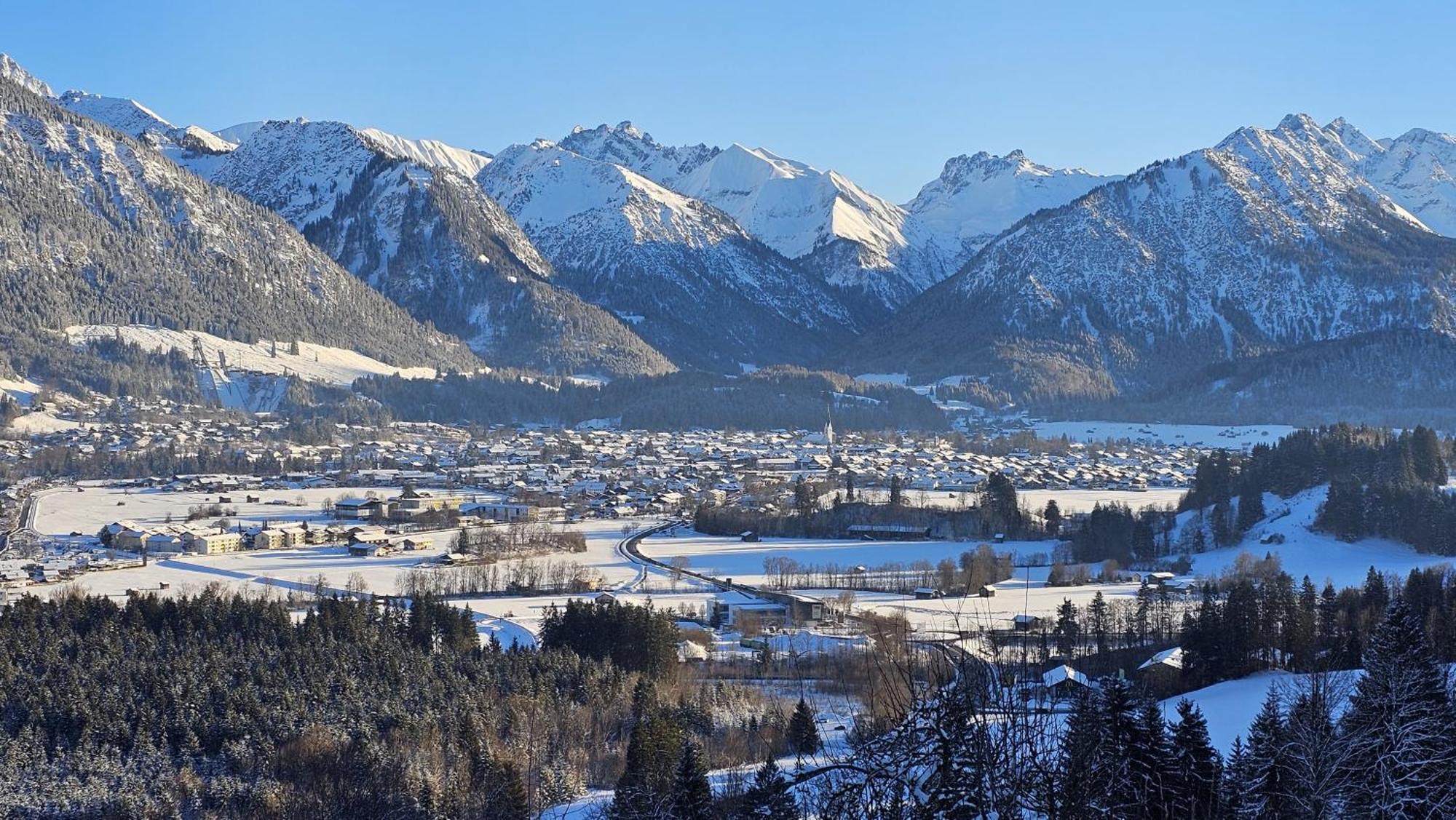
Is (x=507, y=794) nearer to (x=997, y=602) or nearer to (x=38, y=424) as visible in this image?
(x=997, y=602)

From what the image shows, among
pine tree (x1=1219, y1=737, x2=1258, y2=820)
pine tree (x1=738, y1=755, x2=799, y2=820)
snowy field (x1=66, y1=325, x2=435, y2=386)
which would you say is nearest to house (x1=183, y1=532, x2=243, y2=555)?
pine tree (x1=738, y1=755, x2=799, y2=820)

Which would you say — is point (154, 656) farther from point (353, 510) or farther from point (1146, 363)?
point (1146, 363)

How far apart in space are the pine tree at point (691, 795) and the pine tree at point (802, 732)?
7.13 ft

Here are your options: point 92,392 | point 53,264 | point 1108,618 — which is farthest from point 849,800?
point 53,264

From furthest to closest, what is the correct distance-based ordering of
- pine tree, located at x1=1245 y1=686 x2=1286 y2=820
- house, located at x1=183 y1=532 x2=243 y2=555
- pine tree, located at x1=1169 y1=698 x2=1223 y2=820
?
1. house, located at x1=183 y1=532 x2=243 y2=555
2. pine tree, located at x1=1169 y1=698 x2=1223 y2=820
3. pine tree, located at x1=1245 y1=686 x2=1286 y2=820

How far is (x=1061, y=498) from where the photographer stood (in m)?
97.6

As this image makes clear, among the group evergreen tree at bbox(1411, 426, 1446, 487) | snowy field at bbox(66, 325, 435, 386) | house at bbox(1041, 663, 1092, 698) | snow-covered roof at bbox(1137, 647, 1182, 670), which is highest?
snowy field at bbox(66, 325, 435, 386)

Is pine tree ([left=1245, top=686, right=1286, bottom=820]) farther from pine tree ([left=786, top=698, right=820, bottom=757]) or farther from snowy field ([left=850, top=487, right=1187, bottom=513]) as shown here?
snowy field ([left=850, top=487, right=1187, bottom=513])

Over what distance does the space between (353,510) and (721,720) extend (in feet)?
177

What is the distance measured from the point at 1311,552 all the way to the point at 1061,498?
102 feet

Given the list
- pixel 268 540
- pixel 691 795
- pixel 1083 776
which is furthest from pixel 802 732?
pixel 268 540

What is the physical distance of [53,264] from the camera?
6043 inches

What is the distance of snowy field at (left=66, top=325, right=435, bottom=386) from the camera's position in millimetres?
147625

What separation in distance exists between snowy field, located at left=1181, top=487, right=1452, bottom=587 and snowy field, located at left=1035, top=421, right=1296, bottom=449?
55.1 metres
